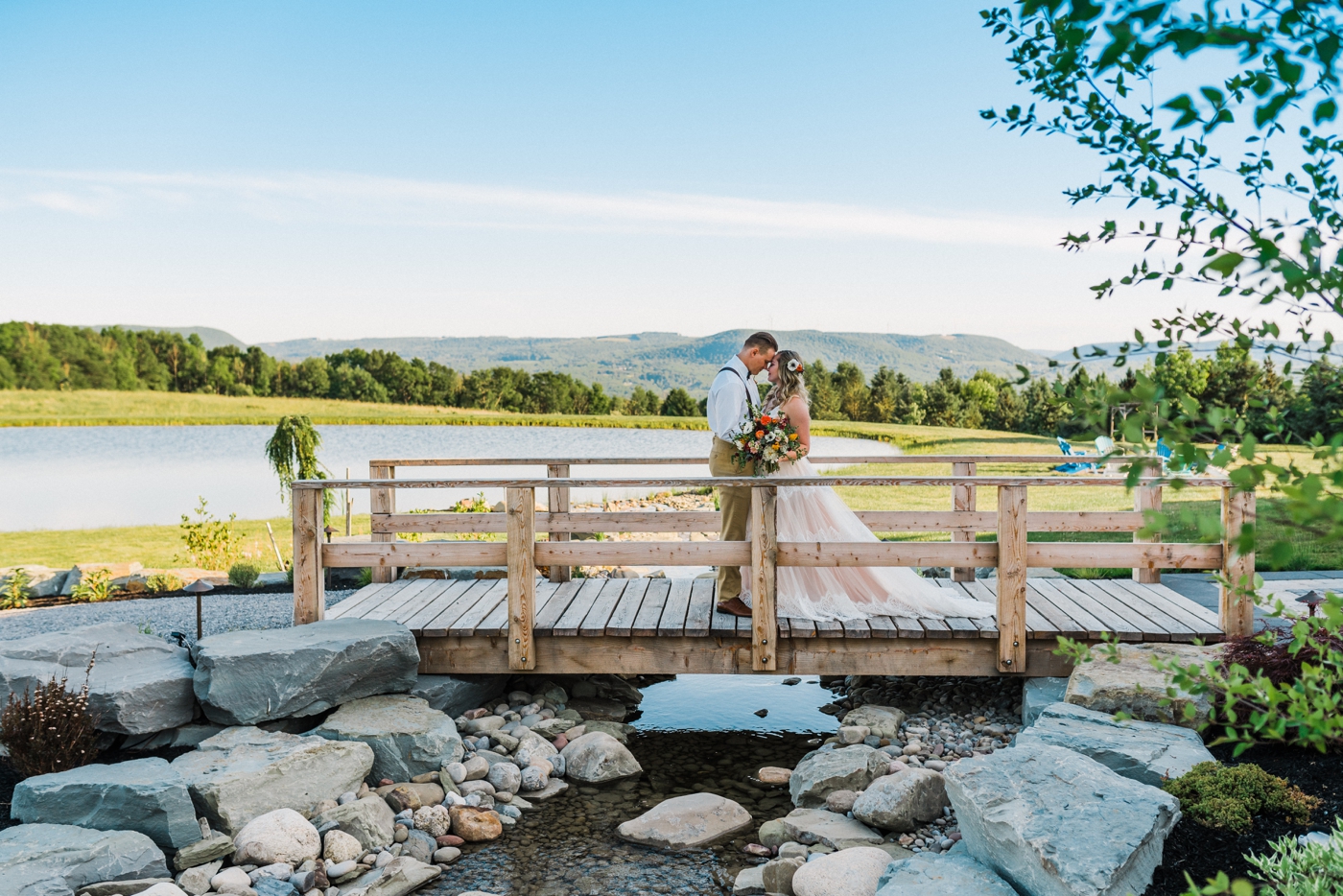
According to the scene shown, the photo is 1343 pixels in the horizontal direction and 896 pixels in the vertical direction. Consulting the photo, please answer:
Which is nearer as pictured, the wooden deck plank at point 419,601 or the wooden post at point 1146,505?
the wooden deck plank at point 419,601

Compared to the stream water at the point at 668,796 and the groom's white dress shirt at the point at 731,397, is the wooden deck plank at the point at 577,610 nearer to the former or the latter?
the stream water at the point at 668,796

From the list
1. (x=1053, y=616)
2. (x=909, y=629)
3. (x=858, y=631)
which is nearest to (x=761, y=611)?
(x=858, y=631)

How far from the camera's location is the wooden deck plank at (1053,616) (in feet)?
21.2

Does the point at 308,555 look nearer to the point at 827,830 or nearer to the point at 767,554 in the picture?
the point at 767,554

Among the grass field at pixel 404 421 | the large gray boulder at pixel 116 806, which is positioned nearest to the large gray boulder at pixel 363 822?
the large gray boulder at pixel 116 806

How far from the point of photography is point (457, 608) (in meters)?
7.49

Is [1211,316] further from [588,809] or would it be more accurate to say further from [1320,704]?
[588,809]

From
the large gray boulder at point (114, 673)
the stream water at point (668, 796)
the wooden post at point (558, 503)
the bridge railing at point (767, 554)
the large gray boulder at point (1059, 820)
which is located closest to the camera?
the large gray boulder at point (1059, 820)

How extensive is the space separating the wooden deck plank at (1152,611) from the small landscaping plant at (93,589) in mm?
10461

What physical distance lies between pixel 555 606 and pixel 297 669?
2.12 metres

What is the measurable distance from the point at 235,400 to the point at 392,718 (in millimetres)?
64078

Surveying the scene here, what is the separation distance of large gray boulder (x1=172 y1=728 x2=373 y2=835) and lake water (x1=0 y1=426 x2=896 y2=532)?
1081cm

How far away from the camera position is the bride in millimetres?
6910

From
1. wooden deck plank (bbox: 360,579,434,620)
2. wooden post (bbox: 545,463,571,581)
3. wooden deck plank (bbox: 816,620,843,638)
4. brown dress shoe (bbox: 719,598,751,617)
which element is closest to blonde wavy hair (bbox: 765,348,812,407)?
brown dress shoe (bbox: 719,598,751,617)
